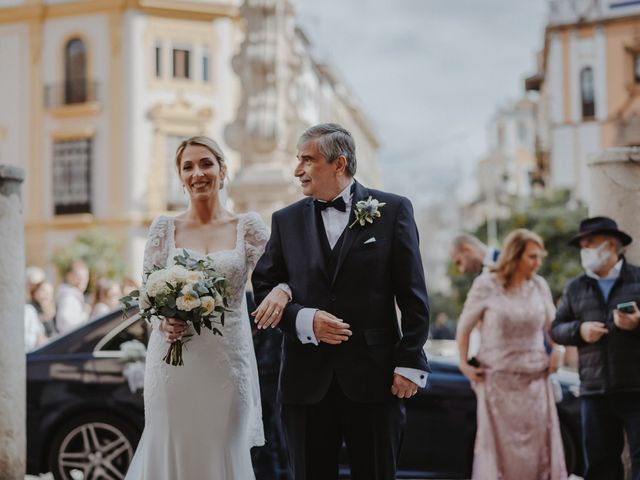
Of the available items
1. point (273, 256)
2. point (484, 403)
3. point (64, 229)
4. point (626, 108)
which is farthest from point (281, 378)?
point (626, 108)

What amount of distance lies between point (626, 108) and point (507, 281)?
130 feet

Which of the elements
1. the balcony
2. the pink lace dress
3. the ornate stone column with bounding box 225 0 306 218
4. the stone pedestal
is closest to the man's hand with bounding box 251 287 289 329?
the pink lace dress

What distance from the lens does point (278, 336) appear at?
27.0ft

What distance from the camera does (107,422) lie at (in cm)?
852

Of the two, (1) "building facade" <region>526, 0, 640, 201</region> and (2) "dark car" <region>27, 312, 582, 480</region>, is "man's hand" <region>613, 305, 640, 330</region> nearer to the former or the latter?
(2) "dark car" <region>27, 312, 582, 480</region>

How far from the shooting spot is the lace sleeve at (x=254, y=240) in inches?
226

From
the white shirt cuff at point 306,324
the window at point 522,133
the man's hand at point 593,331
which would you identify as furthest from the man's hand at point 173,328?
the window at point 522,133

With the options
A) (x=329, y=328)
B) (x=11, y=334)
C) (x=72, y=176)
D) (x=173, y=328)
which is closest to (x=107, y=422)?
(x=11, y=334)

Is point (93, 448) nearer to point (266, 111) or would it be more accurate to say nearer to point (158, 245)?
point (158, 245)

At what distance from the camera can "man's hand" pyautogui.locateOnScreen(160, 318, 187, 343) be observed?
17.0 feet

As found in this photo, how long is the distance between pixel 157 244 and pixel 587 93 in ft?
141

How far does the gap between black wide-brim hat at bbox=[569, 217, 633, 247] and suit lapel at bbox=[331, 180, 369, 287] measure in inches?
105

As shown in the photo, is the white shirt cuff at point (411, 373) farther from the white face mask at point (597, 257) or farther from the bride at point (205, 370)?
the white face mask at point (597, 257)

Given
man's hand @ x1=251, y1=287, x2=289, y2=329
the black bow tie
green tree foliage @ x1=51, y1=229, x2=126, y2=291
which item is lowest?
man's hand @ x1=251, y1=287, x2=289, y2=329
